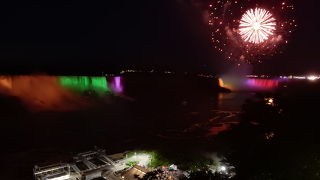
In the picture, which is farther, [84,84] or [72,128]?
[84,84]

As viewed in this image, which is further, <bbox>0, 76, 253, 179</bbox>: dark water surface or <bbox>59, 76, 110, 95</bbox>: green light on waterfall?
<bbox>59, 76, 110, 95</bbox>: green light on waterfall

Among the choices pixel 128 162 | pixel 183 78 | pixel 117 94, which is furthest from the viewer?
pixel 183 78

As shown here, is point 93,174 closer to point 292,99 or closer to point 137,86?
point 292,99

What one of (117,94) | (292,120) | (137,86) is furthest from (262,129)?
(137,86)

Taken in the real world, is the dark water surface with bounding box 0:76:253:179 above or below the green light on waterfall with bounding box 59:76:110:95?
below

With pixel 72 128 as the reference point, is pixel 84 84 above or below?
above

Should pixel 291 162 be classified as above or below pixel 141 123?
above

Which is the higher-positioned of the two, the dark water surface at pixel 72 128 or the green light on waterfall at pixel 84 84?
the green light on waterfall at pixel 84 84

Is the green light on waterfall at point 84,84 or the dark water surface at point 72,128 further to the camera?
the green light on waterfall at point 84,84
